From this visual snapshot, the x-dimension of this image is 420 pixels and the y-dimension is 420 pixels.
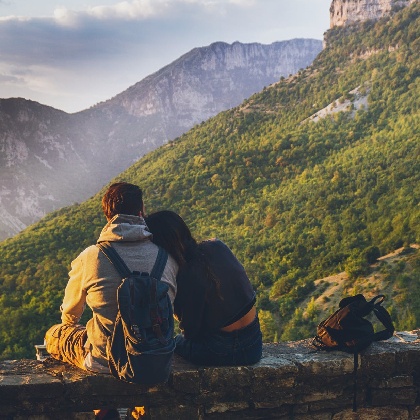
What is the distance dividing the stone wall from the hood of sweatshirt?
89 centimetres

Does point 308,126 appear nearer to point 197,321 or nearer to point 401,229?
point 401,229

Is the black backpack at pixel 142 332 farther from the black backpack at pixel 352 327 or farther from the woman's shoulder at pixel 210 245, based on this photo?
the black backpack at pixel 352 327

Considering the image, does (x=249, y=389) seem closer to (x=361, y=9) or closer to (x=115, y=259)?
(x=115, y=259)

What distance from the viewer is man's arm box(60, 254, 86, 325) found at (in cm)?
338

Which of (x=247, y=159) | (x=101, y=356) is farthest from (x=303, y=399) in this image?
(x=247, y=159)

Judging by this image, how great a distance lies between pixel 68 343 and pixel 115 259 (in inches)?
30.5

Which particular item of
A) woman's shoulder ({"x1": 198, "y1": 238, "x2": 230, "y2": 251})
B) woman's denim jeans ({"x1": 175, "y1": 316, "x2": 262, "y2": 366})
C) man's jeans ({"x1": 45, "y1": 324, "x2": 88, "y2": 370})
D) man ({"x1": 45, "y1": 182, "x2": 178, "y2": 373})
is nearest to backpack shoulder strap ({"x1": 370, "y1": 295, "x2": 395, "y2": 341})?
woman's denim jeans ({"x1": 175, "y1": 316, "x2": 262, "y2": 366})

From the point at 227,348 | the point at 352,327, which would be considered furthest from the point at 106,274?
the point at 352,327

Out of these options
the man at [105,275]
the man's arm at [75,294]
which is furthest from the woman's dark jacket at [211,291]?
the man's arm at [75,294]

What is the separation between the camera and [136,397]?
352 cm

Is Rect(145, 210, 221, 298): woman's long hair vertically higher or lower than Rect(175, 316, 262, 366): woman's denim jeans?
higher

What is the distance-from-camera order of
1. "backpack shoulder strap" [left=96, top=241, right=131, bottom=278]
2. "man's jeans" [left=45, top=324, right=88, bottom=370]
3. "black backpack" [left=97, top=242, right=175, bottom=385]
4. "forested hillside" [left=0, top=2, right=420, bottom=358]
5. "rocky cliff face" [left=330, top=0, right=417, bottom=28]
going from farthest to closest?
"rocky cliff face" [left=330, top=0, right=417, bottom=28], "forested hillside" [left=0, top=2, right=420, bottom=358], "man's jeans" [left=45, top=324, right=88, bottom=370], "backpack shoulder strap" [left=96, top=241, right=131, bottom=278], "black backpack" [left=97, top=242, right=175, bottom=385]

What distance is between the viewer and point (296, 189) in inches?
2233

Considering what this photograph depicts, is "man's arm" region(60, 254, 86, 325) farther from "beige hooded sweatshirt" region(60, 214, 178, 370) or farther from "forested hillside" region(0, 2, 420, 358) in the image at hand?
"forested hillside" region(0, 2, 420, 358)
